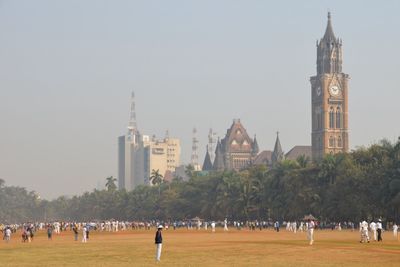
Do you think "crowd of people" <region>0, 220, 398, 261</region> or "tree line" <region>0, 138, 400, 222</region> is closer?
"crowd of people" <region>0, 220, 398, 261</region>

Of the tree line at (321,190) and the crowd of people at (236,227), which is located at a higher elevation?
the tree line at (321,190)

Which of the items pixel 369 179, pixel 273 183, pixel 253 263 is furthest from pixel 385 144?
pixel 253 263

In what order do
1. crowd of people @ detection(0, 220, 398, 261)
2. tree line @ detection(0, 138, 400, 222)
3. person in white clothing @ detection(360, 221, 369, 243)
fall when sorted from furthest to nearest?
tree line @ detection(0, 138, 400, 222)
crowd of people @ detection(0, 220, 398, 261)
person in white clothing @ detection(360, 221, 369, 243)

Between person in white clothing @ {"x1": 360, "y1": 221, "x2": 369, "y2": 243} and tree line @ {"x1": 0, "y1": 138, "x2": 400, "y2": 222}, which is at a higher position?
tree line @ {"x1": 0, "y1": 138, "x2": 400, "y2": 222}

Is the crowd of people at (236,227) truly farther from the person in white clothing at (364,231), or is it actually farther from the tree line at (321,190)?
the tree line at (321,190)

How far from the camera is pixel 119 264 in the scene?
4441cm

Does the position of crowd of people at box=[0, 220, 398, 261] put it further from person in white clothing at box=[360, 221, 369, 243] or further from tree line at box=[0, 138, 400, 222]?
tree line at box=[0, 138, 400, 222]

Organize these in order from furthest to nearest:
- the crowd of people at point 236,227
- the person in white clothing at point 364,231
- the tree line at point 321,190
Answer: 1. the tree line at point 321,190
2. the crowd of people at point 236,227
3. the person in white clothing at point 364,231

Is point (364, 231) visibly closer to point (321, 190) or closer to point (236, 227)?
point (321, 190)

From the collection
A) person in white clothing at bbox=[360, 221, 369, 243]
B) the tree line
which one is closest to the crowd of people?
person in white clothing at bbox=[360, 221, 369, 243]

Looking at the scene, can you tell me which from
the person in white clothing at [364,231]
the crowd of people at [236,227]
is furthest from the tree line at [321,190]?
the person in white clothing at [364,231]

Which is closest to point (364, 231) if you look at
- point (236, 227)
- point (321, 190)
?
point (321, 190)

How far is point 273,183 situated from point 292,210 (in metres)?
15.9

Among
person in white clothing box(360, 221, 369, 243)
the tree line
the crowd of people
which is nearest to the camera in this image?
person in white clothing box(360, 221, 369, 243)
